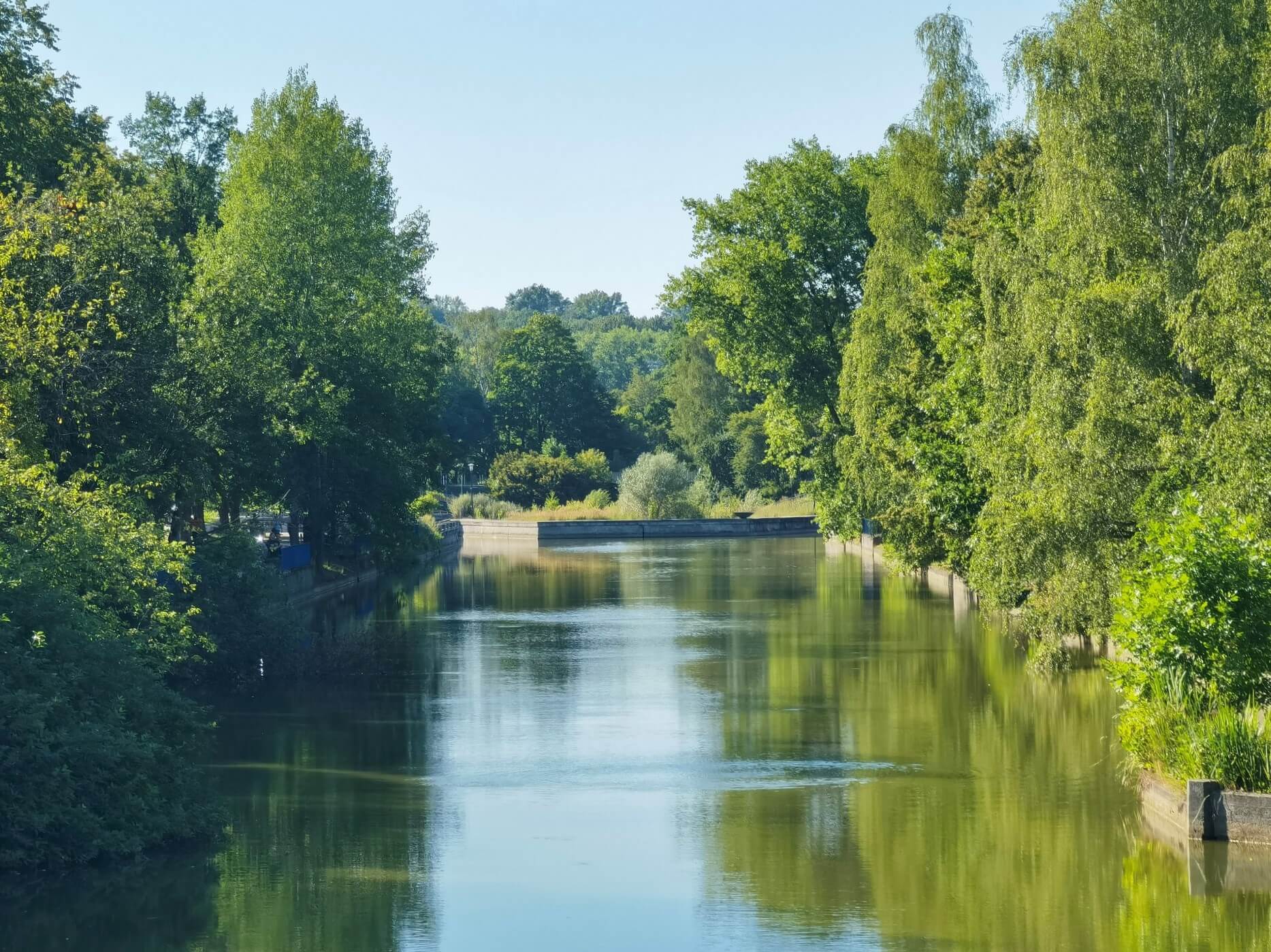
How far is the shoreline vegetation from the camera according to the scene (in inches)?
715

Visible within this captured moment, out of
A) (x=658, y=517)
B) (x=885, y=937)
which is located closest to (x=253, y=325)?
(x=885, y=937)

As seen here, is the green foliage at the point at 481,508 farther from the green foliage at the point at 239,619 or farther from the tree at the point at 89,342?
the tree at the point at 89,342

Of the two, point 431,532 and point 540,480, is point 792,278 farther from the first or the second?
point 540,480

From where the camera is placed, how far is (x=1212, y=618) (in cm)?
1802

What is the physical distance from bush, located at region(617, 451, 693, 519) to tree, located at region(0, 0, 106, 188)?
180ft

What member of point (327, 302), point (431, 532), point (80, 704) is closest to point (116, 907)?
point (80, 704)

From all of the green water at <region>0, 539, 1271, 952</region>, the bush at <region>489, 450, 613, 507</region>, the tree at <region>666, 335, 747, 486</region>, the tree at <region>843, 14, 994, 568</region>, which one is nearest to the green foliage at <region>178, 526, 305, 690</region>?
the green water at <region>0, 539, 1271, 952</region>

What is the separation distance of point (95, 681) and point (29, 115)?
778 inches

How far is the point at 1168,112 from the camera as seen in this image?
25.0 m

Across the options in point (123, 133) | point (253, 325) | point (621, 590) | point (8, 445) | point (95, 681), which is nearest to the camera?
point (95, 681)

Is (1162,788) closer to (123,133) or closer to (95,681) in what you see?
(95,681)

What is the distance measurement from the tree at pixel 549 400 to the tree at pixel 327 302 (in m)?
63.4

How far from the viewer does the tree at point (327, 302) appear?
153 ft

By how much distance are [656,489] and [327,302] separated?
44395mm
